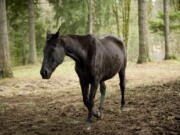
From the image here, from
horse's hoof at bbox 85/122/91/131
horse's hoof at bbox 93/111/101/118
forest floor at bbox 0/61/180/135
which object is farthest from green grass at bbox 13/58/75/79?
horse's hoof at bbox 85/122/91/131

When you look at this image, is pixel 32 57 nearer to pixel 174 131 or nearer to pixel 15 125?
pixel 15 125

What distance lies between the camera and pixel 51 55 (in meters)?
4.52

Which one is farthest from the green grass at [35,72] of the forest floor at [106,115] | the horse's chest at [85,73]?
the horse's chest at [85,73]

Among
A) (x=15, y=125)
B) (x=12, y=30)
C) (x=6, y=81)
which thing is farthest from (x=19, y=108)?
(x=12, y=30)

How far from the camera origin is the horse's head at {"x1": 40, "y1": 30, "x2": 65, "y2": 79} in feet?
14.7

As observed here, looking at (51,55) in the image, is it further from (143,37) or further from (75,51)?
(143,37)

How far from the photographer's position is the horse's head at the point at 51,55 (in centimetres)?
448

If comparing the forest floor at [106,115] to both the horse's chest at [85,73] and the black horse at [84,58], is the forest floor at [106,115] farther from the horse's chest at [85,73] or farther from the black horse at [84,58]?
the horse's chest at [85,73]

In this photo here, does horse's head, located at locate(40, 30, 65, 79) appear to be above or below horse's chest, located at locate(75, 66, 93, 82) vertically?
above

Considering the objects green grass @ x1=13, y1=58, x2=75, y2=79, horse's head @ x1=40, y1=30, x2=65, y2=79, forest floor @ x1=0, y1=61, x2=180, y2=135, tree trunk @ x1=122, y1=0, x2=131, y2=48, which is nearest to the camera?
horse's head @ x1=40, y1=30, x2=65, y2=79

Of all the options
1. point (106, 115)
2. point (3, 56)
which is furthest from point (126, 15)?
point (106, 115)

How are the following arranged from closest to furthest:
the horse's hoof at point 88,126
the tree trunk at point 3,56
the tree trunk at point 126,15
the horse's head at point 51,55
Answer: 1. the horse's head at point 51,55
2. the horse's hoof at point 88,126
3. the tree trunk at point 3,56
4. the tree trunk at point 126,15

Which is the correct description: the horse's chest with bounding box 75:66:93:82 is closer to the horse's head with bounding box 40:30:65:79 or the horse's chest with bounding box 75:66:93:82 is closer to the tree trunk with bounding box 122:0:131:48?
the horse's head with bounding box 40:30:65:79

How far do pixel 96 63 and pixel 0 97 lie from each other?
5.27m
